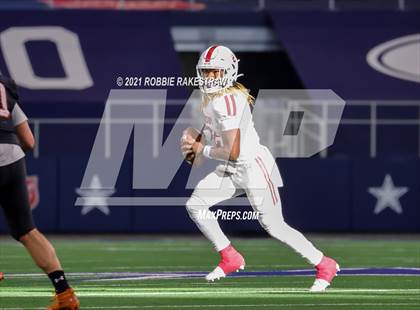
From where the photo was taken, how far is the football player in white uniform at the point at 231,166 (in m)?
10.3

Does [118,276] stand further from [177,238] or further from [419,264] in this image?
[177,238]

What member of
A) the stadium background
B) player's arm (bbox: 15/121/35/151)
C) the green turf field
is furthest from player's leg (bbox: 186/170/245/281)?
the stadium background

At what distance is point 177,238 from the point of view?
19.1 meters

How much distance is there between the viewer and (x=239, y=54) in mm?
24125

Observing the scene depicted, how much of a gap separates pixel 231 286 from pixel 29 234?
2960mm

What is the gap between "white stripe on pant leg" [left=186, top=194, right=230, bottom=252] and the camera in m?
10.6

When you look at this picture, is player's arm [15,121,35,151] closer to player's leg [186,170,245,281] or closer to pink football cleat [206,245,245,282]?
player's leg [186,170,245,281]

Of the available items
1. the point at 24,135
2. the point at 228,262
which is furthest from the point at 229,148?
the point at 24,135

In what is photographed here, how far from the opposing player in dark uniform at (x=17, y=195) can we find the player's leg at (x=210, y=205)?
248 centimetres

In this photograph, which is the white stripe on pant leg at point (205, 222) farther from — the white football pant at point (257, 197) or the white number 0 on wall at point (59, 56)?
the white number 0 on wall at point (59, 56)

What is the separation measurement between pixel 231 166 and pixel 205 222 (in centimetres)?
49

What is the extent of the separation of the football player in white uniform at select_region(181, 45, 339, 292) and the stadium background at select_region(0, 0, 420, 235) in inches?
355
